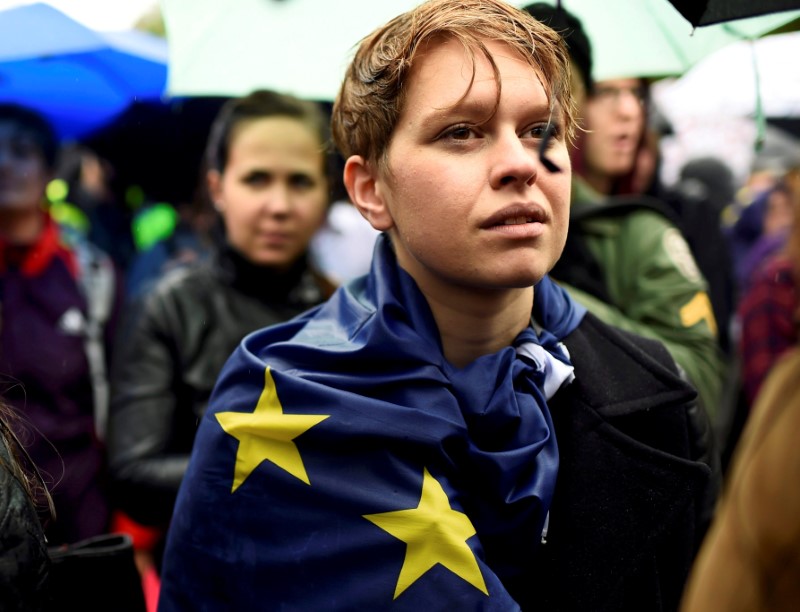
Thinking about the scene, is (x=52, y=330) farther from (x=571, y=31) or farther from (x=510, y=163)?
(x=510, y=163)

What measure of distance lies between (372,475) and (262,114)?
Result: 1978mm

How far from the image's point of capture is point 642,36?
10.3 ft

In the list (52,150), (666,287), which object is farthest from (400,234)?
(52,150)

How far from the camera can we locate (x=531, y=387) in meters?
2.30

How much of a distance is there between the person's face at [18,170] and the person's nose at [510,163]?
333 centimetres

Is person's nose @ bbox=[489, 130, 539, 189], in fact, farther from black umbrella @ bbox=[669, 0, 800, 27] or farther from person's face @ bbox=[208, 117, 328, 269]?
person's face @ bbox=[208, 117, 328, 269]

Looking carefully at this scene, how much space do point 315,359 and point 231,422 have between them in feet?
0.86

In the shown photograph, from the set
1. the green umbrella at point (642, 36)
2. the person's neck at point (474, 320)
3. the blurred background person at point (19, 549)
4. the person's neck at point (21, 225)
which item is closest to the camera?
the blurred background person at point (19, 549)

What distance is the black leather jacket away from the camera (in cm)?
327

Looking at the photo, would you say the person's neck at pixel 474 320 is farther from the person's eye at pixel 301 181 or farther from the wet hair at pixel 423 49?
the person's eye at pixel 301 181

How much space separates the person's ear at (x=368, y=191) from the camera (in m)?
2.47

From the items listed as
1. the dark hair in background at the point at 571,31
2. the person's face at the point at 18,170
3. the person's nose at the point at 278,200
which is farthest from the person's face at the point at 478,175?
the person's face at the point at 18,170

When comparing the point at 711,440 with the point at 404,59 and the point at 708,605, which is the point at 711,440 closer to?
the point at 404,59

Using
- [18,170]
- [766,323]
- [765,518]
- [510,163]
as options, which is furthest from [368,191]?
[18,170]
